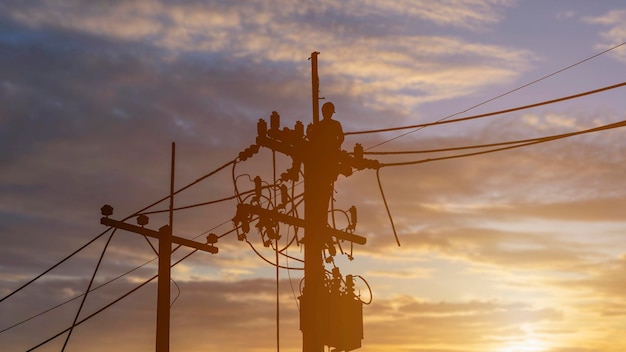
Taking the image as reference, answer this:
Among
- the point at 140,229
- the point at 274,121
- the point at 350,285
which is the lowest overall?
the point at 350,285

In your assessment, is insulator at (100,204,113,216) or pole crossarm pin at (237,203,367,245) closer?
pole crossarm pin at (237,203,367,245)

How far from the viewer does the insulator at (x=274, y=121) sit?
1971 cm

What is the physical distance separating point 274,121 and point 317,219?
243cm

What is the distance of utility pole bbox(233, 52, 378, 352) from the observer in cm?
1838

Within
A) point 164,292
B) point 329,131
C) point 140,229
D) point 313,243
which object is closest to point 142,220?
point 140,229

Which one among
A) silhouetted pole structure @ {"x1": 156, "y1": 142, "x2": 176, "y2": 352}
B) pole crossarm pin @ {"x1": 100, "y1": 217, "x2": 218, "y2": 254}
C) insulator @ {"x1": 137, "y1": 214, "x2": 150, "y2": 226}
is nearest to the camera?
silhouetted pole structure @ {"x1": 156, "y1": 142, "x2": 176, "y2": 352}

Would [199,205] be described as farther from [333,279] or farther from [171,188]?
[333,279]

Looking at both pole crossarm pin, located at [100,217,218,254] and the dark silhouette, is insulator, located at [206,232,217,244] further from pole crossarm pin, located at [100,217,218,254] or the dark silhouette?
the dark silhouette

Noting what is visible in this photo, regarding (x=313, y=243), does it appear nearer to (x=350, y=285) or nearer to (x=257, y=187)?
(x=350, y=285)

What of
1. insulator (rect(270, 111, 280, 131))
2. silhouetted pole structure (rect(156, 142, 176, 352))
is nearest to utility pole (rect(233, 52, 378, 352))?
insulator (rect(270, 111, 280, 131))

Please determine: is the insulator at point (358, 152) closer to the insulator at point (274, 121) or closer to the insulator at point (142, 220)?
the insulator at point (274, 121)

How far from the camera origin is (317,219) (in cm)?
1886

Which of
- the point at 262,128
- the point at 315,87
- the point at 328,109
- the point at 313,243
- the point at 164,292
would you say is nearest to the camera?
the point at 313,243

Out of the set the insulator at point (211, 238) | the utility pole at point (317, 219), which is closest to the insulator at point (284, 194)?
the utility pole at point (317, 219)
